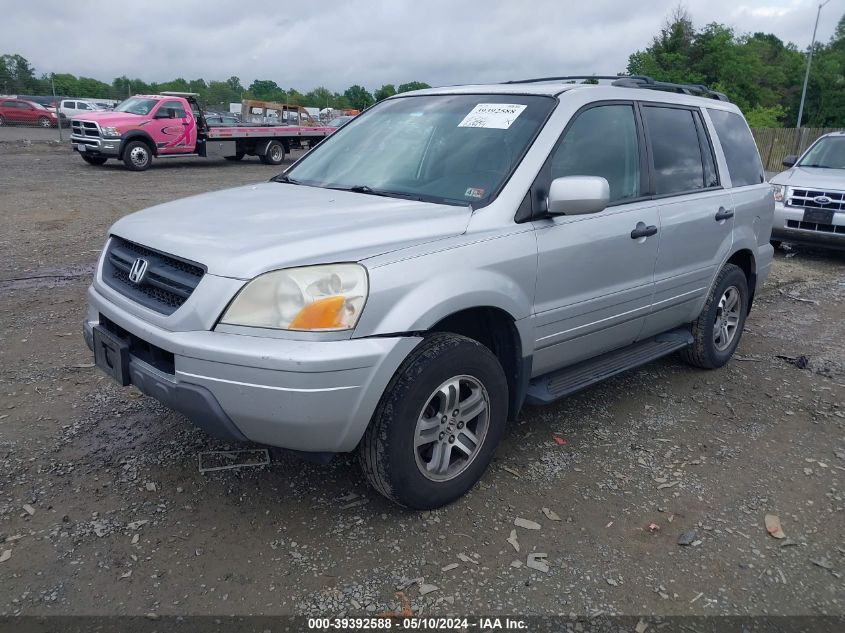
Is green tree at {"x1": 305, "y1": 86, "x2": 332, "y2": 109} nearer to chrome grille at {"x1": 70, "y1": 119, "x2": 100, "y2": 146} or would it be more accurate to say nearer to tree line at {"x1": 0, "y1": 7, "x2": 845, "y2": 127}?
tree line at {"x1": 0, "y1": 7, "x2": 845, "y2": 127}

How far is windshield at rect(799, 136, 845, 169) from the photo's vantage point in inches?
383

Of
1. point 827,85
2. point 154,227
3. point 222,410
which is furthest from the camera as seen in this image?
point 827,85

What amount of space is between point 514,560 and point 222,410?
1.31 metres

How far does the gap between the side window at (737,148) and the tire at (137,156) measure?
53.6 feet

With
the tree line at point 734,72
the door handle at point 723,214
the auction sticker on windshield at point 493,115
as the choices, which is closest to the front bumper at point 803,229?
the door handle at point 723,214

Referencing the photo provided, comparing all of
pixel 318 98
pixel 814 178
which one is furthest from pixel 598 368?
pixel 318 98

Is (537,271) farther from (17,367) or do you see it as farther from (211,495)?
(17,367)

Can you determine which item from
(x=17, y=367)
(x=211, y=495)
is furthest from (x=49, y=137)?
(x=211, y=495)

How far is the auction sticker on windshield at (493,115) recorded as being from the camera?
3539mm

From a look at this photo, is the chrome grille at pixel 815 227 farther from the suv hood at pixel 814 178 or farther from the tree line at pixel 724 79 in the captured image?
the tree line at pixel 724 79

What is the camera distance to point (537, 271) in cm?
324

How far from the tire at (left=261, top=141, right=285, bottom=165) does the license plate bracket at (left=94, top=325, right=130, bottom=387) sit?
1983 centimetres

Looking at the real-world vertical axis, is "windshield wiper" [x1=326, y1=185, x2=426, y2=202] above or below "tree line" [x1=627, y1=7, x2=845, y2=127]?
below

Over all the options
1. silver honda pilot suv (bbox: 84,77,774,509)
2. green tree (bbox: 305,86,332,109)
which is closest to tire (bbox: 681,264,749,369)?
silver honda pilot suv (bbox: 84,77,774,509)
